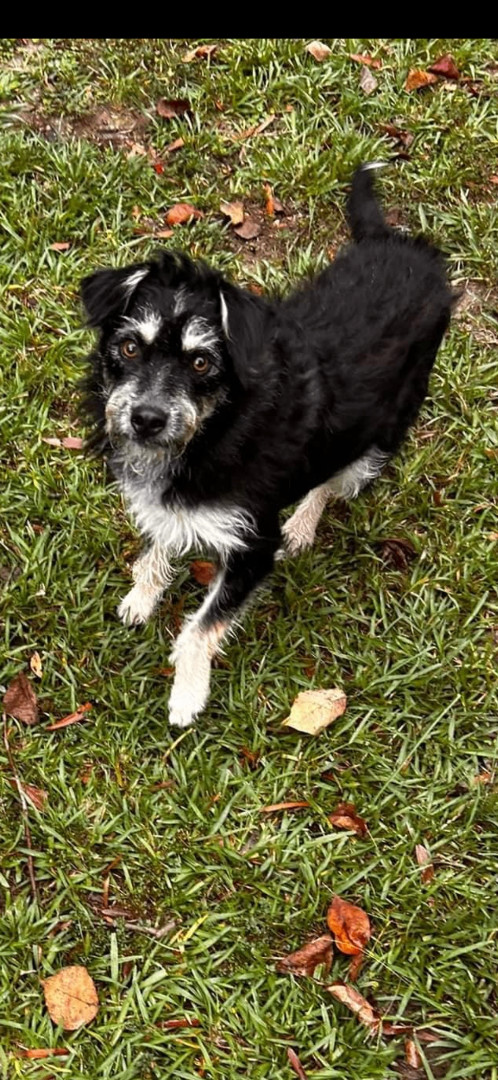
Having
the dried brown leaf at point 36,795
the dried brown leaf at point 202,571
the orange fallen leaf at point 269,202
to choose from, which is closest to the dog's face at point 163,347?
the dried brown leaf at point 202,571

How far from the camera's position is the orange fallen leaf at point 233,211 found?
517 centimetres

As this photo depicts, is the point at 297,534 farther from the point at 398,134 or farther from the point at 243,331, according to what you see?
the point at 398,134

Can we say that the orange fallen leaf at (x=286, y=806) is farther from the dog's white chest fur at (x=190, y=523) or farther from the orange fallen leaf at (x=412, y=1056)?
the dog's white chest fur at (x=190, y=523)

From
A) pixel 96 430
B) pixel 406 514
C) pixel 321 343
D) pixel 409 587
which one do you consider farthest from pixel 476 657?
pixel 96 430

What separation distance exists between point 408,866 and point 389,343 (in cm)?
192

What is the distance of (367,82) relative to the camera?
5629 mm

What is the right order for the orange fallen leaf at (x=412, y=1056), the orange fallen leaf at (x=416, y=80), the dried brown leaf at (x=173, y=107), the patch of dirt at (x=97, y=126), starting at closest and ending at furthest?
the orange fallen leaf at (x=412, y=1056) < the patch of dirt at (x=97, y=126) < the dried brown leaf at (x=173, y=107) < the orange fallen leaf at (x=416, y=80)

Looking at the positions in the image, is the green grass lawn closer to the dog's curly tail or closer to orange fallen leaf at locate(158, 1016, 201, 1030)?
orange fallen leaf at locate(158, 1016, 201, 1030)

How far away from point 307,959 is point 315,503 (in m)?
1.84

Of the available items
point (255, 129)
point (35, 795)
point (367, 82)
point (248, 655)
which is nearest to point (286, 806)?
point (248, 655)

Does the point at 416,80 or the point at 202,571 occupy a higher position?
the point at 416,80

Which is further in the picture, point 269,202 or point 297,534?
point 269,202

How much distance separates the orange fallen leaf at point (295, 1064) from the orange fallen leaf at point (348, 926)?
361 millimetres

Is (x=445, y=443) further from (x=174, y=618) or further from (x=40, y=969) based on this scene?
(x=40, y=969)
